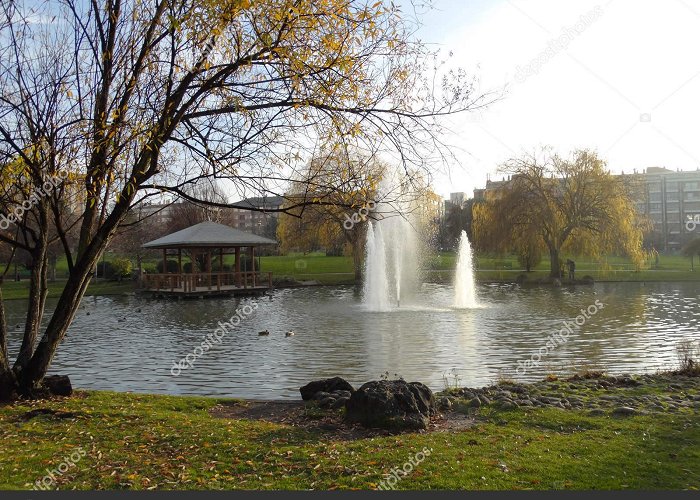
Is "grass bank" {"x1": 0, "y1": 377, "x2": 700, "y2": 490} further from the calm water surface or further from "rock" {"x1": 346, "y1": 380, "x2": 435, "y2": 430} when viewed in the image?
the calm water surface

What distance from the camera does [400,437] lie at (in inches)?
248

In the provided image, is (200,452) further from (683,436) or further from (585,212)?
(585,212)

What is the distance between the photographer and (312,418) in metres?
7.53

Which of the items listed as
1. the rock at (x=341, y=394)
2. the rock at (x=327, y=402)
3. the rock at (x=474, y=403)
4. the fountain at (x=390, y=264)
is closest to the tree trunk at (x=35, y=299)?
the rock at (x=327, y=402)

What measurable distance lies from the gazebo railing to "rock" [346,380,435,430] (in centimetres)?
2513

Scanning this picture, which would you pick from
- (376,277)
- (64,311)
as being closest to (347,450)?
(64,311)

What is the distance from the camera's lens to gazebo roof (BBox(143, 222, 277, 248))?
31141mm

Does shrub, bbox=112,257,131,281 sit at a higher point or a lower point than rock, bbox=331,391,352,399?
higher

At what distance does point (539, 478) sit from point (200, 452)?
312cm

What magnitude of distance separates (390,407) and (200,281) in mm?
27674

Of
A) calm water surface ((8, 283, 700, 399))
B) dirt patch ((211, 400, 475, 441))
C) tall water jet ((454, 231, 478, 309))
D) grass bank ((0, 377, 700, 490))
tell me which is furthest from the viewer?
tall water jet ((454, 231, 478, 309))

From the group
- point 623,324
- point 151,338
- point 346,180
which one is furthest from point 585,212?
point 346,180

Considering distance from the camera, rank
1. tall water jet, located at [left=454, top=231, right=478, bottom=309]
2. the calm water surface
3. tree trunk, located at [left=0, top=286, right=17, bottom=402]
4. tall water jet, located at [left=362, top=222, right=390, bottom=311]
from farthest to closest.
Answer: tall water jet, located at [left=454, top=231, right=478, bottom=309] < tall water jet, located at [left=362, top=222, right=390, bottom=311] < the calm water surface < tree trunk, located at [left=0, top=286, right=17, bottom=402]

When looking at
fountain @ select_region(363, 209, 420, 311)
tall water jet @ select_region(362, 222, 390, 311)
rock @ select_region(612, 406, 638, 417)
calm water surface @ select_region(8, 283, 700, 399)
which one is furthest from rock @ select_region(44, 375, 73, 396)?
fountain @ select_region(363, 209, 420, 311)
